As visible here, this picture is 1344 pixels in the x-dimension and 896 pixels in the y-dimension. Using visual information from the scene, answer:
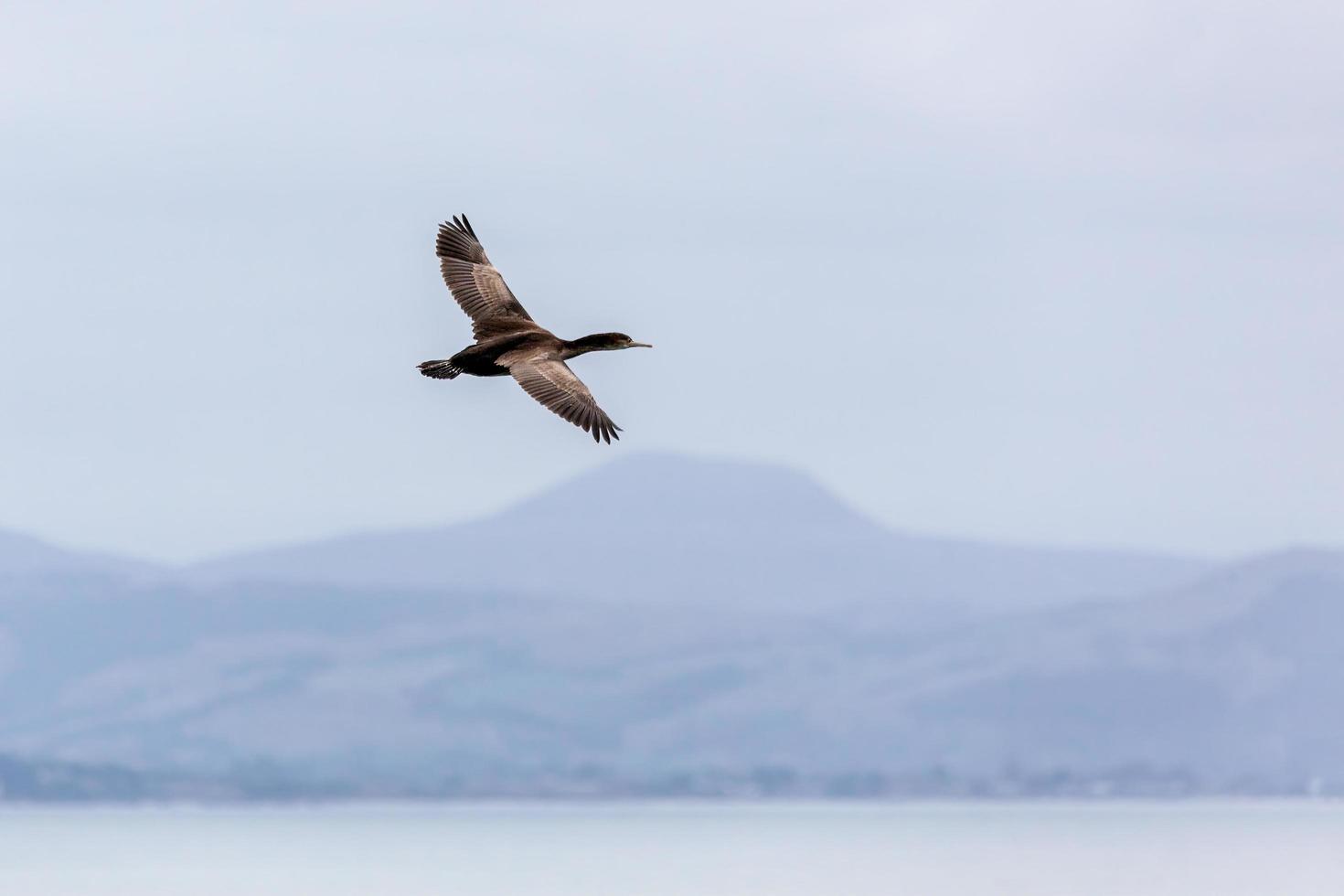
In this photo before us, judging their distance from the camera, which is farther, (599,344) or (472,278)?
(472,278)

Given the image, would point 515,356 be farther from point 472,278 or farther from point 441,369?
point 472,278

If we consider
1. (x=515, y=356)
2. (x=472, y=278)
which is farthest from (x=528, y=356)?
(x=472, y=278)

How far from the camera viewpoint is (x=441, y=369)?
148ft

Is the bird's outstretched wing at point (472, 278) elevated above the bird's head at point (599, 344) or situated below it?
above

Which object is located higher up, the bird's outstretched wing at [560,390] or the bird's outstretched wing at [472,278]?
the bird's outstretched wing at [472,278]

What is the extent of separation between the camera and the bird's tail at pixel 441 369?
147ft

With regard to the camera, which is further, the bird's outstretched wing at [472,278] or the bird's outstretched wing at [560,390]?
the bird's outstretched wing at [472,278]

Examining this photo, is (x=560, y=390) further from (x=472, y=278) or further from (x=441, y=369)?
(x=472, y=278)

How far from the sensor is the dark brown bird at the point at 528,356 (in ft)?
146

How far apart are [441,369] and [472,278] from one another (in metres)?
5.31

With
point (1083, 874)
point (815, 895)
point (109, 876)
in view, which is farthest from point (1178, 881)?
point (109, 876)

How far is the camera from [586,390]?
147ft

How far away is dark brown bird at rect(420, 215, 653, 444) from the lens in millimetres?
44406

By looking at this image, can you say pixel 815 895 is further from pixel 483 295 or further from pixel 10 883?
pixel 483 295
